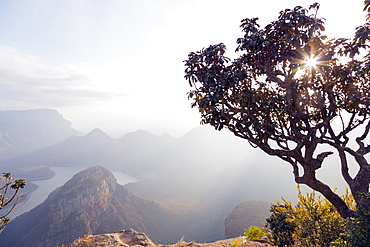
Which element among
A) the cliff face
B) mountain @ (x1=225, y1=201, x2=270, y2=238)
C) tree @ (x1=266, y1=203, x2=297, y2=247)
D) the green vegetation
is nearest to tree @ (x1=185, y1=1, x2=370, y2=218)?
the green vegetation

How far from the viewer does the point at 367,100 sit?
7406 mm

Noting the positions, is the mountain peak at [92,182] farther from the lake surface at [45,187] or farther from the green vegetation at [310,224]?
the green vegetation at [310,224]

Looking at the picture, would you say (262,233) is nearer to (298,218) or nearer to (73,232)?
(298,218)

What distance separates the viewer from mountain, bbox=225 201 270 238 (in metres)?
49.2

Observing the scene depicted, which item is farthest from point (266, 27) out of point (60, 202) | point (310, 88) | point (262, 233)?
point (60, 202)

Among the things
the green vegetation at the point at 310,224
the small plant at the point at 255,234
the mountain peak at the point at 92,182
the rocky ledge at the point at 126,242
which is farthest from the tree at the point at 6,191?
the mountain peak at the point at 92,182

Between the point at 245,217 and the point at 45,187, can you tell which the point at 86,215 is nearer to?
the point at 245,217

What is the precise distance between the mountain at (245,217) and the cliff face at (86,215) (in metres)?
31.7

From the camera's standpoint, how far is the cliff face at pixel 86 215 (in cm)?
6227

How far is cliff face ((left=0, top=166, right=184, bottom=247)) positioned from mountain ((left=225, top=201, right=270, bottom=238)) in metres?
31.7

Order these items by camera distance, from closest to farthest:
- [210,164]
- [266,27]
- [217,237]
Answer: [266,27] < [217,237] < [210,164]

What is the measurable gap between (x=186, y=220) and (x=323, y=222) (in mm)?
88227

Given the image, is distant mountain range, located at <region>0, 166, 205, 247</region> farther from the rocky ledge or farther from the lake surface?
the rocky ledge

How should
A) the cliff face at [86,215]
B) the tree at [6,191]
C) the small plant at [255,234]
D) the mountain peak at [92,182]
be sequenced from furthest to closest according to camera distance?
1. the mountain peak at [92,182]
2. the cliff face at [86,215]
3. the small plant at [255,234]
4. the tree at [6,191]
